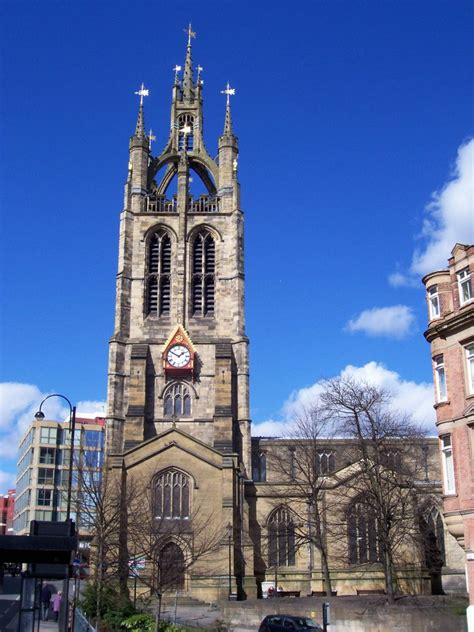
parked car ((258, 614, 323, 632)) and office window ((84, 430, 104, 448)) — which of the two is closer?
parked car ((258, 614, 323, 632))

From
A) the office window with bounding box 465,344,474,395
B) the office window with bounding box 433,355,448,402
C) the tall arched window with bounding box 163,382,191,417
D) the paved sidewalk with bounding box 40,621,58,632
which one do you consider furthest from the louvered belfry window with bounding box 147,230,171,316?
the office window with bounding box 465,344,474,395

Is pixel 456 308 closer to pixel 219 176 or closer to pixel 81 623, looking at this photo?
pixel 81 623

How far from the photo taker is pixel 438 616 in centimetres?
2934

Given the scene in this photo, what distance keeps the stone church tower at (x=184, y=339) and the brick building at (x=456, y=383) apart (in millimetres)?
25399

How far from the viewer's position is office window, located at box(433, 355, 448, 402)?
Result: 1175 inches

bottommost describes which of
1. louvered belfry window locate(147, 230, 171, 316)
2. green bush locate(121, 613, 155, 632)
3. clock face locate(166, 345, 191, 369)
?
green bush locate(121, 613, 155, 632)

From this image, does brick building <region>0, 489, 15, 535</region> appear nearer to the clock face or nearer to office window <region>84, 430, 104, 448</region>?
office window <region>84, 430, 104, 448</region>

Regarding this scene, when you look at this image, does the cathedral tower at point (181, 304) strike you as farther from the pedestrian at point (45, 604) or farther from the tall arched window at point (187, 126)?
the pedestrian at point (45, 604)

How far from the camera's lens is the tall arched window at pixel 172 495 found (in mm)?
52688

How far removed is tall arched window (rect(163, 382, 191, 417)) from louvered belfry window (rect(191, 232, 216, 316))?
6712 mm

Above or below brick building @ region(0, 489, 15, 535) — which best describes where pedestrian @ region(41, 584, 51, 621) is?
below

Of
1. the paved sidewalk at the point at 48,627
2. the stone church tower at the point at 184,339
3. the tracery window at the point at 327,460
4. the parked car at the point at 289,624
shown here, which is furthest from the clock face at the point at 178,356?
the parked car at the point at 289,624

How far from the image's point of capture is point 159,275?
6444 centimetres

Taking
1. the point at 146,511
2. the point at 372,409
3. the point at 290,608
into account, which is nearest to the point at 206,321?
the point at 146,511
